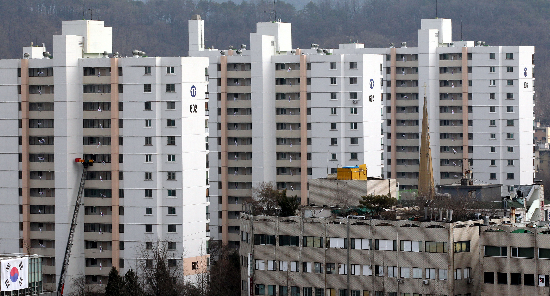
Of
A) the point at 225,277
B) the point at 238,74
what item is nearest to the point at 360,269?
the point at 225,277

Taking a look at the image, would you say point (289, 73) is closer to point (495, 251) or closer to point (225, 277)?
point (225, 277)

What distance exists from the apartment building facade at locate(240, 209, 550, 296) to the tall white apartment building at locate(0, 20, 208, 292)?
23.9m

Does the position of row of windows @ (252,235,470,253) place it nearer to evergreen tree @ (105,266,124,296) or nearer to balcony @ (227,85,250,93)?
evergreen tree @ (105,266,124,296)

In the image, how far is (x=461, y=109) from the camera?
7692 inches

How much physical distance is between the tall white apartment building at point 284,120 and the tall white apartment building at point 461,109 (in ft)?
101

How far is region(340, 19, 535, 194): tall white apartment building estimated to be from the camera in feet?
626

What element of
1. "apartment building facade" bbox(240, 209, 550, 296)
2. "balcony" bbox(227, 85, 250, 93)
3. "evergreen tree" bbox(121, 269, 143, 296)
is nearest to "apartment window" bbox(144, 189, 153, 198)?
"evergreen tree" bbox(121, 269, 143, 296)

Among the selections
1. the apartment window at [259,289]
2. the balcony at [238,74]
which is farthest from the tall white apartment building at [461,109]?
the apartment window at [259,289]

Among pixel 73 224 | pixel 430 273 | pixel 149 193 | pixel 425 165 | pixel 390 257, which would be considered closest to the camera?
pixel 430 273

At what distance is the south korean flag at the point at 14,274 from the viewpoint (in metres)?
113

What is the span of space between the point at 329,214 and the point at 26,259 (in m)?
25.0

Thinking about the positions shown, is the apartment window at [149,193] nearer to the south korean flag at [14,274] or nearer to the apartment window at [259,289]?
the south korean flag at [14,274]

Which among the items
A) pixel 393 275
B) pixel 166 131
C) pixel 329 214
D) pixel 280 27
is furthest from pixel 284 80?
pixel 393 275

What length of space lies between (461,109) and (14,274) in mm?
94002
